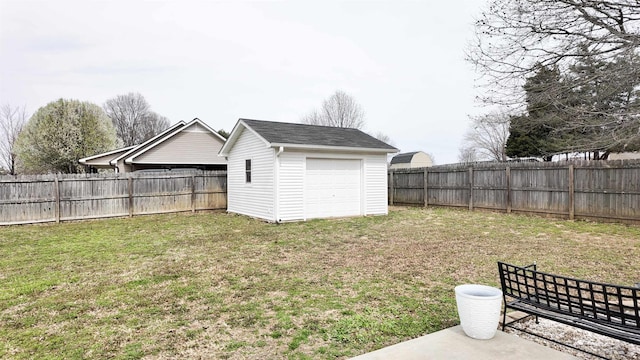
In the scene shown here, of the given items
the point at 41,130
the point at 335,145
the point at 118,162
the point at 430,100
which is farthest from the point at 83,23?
the point at 41,130

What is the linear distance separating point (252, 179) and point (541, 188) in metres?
10.4

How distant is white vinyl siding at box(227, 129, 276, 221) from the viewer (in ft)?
39.0

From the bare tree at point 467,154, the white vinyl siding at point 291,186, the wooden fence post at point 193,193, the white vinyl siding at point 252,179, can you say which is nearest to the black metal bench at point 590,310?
the white vinyl siding at point 291,186

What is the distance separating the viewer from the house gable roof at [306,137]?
1185 cm

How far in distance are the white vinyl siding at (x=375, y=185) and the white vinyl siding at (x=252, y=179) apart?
384 cm

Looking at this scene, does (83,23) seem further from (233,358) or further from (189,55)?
(233,358)

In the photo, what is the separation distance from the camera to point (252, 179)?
43.1 ft

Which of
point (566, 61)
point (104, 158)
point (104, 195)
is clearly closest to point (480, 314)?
point (566, 61)

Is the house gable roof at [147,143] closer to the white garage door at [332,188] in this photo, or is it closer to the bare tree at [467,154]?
the white garage door at [332,188]

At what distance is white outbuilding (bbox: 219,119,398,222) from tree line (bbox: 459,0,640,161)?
5.55 m

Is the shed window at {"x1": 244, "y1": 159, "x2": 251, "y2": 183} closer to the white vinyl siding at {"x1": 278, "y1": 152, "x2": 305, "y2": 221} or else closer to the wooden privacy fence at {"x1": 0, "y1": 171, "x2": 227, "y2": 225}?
the white vinyl siding at {"x1": 278, "y1": 152, "x2": 305, "y2": 221}

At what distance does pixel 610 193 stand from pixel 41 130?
34004mm

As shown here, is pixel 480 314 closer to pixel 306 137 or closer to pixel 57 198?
pixel 306 137

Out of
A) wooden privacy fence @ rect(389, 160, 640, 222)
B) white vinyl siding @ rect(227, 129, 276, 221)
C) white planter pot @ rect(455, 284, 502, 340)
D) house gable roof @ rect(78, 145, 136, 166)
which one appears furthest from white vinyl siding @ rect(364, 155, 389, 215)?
house gable roof @ rect(78, 145, 136, 166)
